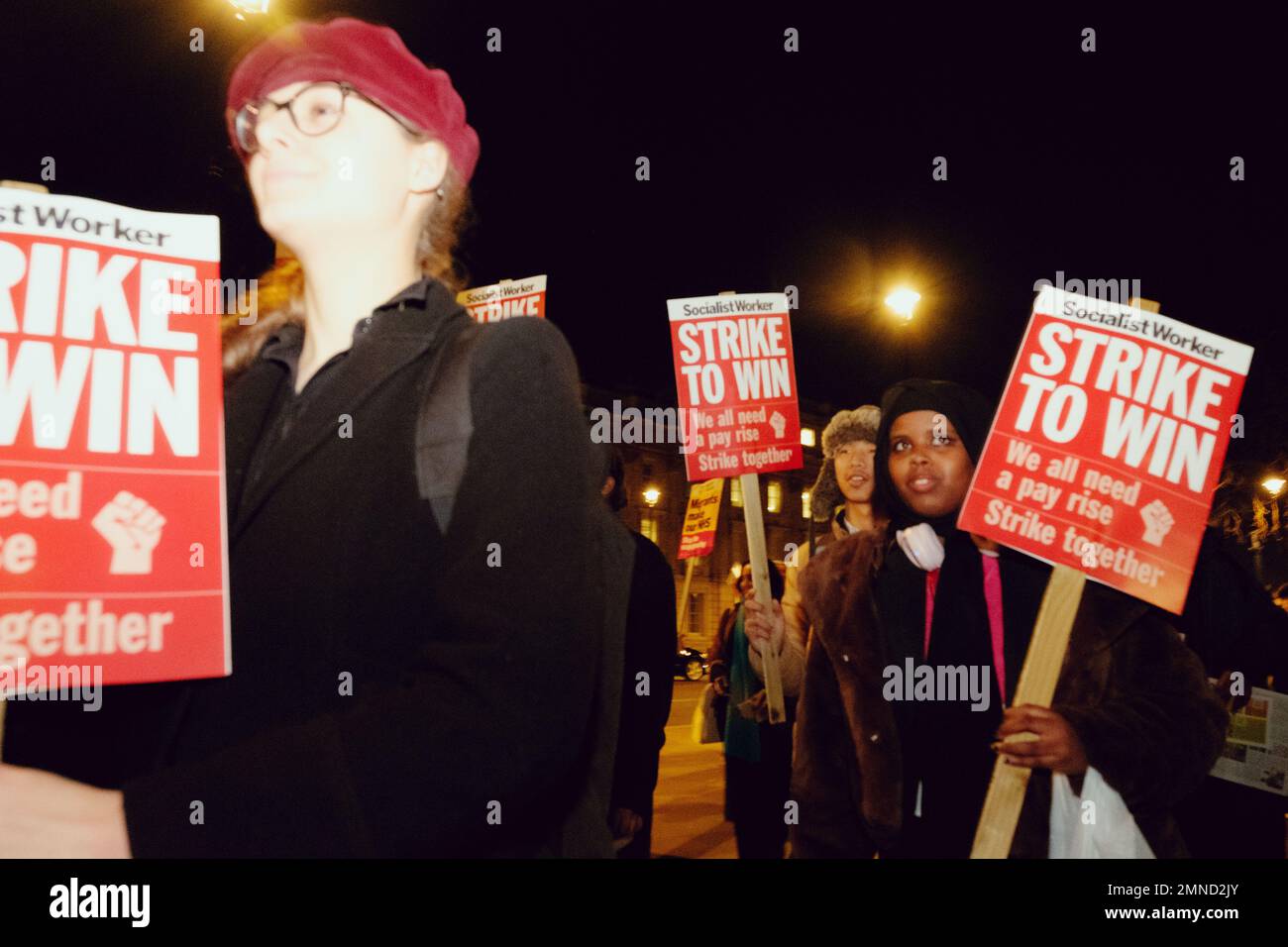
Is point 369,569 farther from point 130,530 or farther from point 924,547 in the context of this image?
point 924,547

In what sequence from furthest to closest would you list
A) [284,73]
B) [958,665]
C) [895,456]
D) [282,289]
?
1. [895,456]
2. [958,665]
3. [282,289]
4. [284,73]

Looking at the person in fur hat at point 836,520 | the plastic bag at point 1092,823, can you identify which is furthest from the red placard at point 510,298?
the plastic bag at point 1092,823

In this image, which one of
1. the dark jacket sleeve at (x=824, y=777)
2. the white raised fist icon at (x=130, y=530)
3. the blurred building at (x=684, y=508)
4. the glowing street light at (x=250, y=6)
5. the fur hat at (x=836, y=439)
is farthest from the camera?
the blurred building at (x=684, y=508)

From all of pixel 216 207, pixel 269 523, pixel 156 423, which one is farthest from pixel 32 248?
pixel 216 207

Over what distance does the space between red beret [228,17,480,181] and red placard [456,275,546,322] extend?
4.15m

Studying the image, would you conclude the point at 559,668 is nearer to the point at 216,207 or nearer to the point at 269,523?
the point at 269,523

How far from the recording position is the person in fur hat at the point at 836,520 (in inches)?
226

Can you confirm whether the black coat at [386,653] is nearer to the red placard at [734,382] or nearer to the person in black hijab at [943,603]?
the person in black hijab at [943,603]

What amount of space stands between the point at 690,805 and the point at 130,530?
9362mm

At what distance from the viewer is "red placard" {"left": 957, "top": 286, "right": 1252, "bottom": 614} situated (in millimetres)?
2877

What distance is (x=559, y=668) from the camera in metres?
1.10

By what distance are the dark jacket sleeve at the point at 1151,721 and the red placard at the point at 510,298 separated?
382 cm

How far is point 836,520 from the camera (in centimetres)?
590
